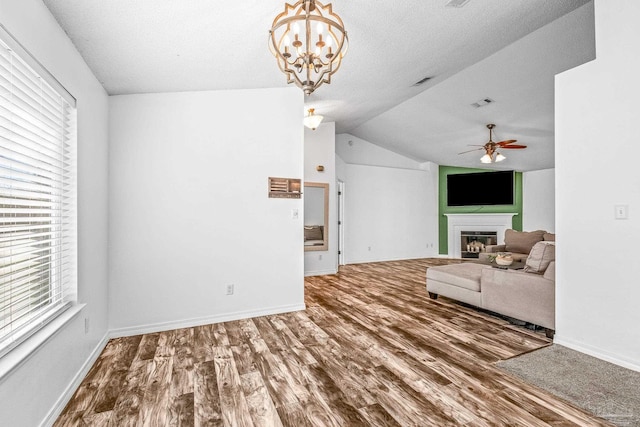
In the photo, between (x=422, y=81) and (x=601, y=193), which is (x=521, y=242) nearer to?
(x=422, y=81)

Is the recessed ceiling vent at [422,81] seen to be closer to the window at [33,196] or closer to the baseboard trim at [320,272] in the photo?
the baseboard trim at [320,272]

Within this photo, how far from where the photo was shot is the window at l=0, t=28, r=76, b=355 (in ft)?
4.97

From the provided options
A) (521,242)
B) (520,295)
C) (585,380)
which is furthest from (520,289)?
(521,242)

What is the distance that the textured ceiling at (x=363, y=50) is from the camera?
2.18 m

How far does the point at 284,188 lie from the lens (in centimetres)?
382

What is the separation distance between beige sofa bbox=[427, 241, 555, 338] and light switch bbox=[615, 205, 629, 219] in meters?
0.82

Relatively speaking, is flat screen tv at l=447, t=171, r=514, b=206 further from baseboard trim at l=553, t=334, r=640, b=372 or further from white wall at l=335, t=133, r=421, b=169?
baseboard trim at l=553, t=334, r=640, b=372

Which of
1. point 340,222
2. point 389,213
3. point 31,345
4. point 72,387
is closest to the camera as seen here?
point 31,345

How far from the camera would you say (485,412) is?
1824 millimetres

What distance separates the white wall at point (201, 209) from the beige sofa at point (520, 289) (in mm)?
2119

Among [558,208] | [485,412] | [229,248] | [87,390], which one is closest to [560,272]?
[558,208]

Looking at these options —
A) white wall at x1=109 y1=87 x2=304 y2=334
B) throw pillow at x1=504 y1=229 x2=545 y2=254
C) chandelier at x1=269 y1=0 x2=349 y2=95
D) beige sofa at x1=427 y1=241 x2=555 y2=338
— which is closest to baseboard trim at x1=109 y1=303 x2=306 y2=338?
white wall at x1=109 y1=87 x2=304 y2=334

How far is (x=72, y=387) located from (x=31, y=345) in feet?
2.33

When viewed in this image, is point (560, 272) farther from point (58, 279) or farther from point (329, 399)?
point (58, 279)
